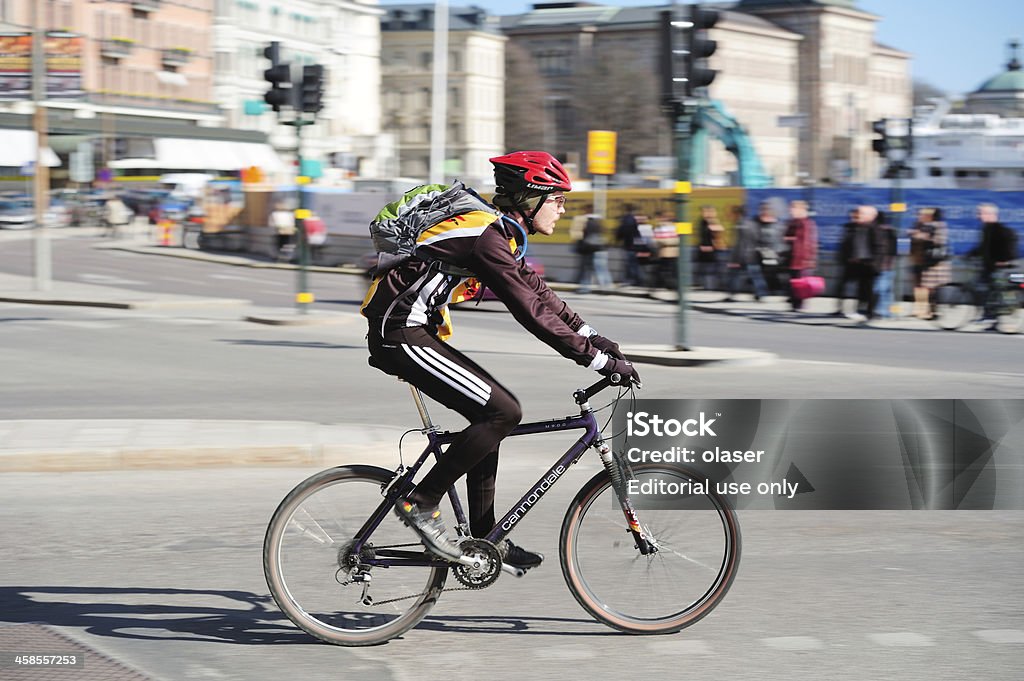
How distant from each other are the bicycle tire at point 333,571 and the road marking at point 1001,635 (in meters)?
1.88

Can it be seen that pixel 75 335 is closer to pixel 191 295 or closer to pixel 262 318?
Result: pixel 262 318

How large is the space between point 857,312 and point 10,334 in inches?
476

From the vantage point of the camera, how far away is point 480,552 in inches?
208

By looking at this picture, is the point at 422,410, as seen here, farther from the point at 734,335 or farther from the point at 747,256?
the point at 747,256

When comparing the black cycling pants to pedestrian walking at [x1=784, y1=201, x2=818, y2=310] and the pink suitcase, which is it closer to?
pedestrian walking at [x1=784, y1=201, x2=818, y2=310]

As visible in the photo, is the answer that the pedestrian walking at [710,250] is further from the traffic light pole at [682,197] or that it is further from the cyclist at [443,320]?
the cyclist at [443,320]

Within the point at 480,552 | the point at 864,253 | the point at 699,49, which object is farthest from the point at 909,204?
the point at 480,552

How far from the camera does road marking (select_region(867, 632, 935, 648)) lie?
5.20 metres

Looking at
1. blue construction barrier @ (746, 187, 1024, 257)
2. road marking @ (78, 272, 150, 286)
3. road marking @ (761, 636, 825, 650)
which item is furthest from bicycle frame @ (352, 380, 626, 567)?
road marking @ (78, 272, 150, 286)

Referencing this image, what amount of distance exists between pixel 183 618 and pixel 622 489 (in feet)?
5.54

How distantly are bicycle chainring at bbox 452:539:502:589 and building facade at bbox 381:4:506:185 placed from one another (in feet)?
396

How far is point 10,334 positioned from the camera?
1894 cm

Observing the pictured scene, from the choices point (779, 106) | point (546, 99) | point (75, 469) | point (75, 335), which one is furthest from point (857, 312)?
point (779, 106)

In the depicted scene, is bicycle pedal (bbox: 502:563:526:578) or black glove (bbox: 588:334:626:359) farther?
bicycle pedal (bbox: 502:563:526:578)
